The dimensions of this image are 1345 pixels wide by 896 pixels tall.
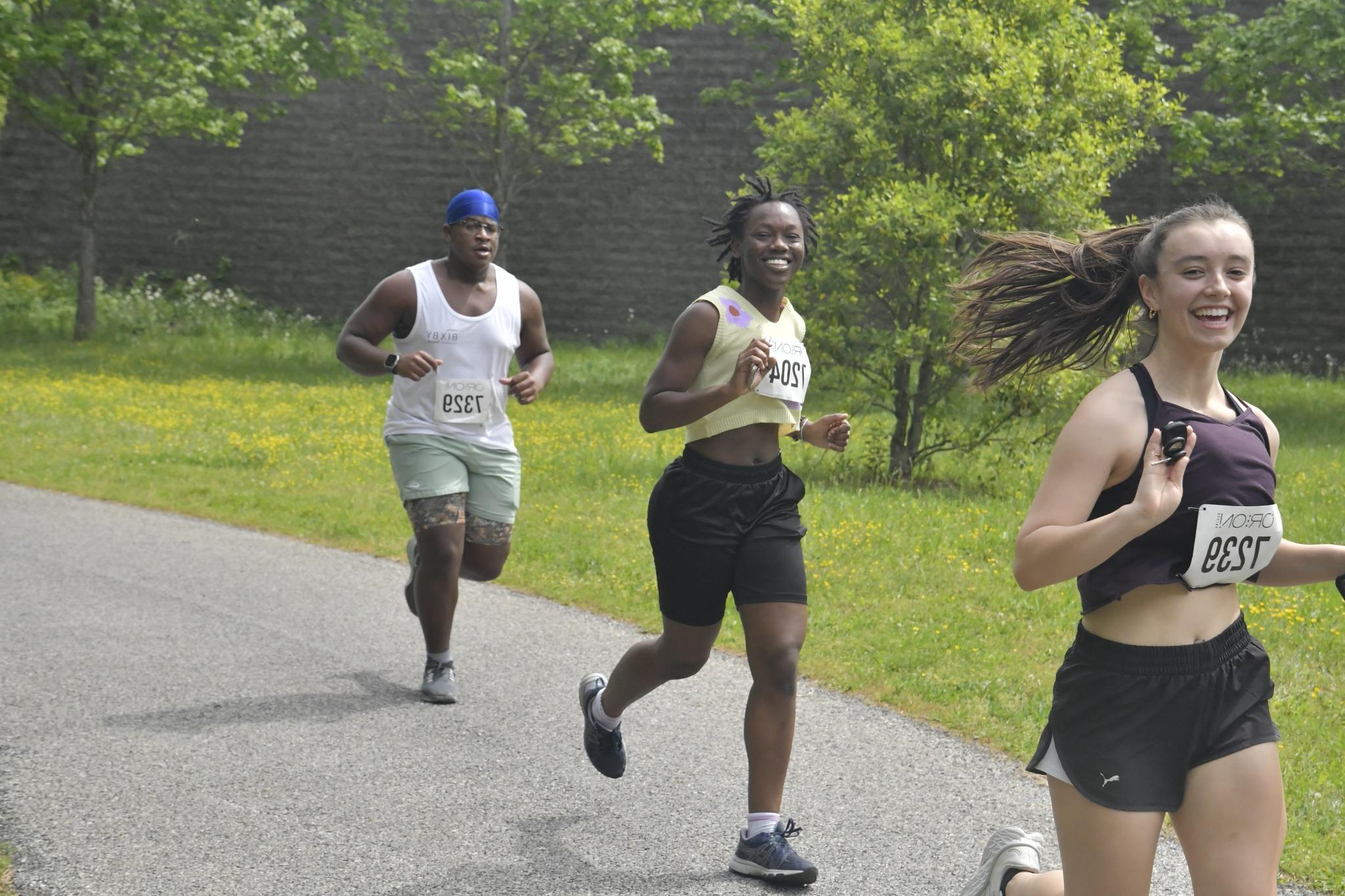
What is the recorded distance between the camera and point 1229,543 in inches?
113

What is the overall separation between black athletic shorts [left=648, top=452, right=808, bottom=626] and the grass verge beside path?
1.52 metres

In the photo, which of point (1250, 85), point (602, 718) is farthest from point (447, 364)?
point (1250, 85)

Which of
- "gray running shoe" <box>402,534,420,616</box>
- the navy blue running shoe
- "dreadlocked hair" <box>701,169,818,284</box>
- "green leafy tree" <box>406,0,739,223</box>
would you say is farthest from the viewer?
"green leafy tree" <box>406,0,739,223</box>

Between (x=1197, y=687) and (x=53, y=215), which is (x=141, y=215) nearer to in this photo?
(x=53, y=215)

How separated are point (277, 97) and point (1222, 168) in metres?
14.7

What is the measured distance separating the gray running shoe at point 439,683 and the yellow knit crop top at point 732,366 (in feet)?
6.58

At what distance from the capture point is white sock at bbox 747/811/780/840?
412 centimetres

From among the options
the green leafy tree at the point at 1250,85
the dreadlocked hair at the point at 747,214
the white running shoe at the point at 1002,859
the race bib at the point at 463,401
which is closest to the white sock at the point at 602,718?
the dreadlocked hair at the point at 747,214

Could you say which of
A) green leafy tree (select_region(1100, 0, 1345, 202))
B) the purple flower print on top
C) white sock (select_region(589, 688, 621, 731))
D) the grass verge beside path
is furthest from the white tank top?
green leafy tree (select_region(1100, 0, 1345, 202))

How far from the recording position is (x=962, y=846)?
172 inches

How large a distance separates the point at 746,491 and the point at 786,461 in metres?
7.99

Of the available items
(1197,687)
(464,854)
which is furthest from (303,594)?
(1197,687)

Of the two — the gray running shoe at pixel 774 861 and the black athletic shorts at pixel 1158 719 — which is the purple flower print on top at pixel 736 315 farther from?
the black athletic shorts at pixel 1158 719

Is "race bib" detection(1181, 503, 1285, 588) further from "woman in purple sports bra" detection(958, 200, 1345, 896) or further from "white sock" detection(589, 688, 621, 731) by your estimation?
"white sock" detection(589, 688, 621, 731)
